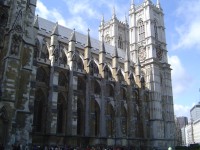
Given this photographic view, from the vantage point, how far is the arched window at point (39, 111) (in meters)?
31.7

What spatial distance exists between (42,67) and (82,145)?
453 inches

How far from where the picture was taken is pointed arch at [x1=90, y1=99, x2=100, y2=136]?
1439 inches

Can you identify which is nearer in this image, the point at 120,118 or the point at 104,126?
the point at 104,126

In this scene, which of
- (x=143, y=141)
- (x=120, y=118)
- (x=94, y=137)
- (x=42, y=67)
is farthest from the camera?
(x=143, y=141)

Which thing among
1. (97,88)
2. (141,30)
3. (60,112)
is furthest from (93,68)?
(141,30)

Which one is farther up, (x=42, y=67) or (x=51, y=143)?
(x=42, y=67)

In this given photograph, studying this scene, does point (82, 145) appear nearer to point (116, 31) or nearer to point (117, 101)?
point (117, 101)

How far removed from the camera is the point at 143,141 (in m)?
44.8

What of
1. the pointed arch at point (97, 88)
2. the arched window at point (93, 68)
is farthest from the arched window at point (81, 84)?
the pointed arch at point (97, 88)

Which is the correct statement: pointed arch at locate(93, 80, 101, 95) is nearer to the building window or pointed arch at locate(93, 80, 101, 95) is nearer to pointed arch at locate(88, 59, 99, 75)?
pointed arch at locate(88, 59, 99, 75)

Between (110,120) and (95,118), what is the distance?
267 cm

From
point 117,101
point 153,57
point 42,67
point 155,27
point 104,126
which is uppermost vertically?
point 155,27

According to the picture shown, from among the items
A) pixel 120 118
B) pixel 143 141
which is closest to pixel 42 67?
pixel 120 118

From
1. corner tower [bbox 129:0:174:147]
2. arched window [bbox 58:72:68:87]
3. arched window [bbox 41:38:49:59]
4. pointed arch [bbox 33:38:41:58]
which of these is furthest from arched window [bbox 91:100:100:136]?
corner tower [bbox 129:0:174:147]
